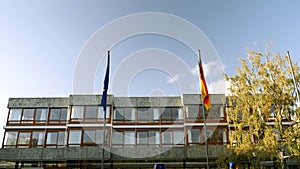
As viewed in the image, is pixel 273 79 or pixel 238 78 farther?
pixel 238 78

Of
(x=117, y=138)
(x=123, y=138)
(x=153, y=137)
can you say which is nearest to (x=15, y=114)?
(x=117, y=138)

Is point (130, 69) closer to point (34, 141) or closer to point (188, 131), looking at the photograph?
point (188, 131)

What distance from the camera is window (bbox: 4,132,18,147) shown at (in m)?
30.1

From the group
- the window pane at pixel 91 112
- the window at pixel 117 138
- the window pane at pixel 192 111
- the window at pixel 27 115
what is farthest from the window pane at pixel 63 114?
the window pane at pixel 192 111

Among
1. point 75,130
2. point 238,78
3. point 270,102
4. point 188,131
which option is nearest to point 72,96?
point 75,130

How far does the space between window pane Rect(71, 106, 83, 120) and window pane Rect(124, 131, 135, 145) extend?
6.00m

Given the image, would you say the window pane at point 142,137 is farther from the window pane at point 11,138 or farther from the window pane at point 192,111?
the window pane at point 11,138

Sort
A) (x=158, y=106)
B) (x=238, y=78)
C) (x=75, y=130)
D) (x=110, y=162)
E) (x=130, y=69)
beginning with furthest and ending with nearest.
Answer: (x=158, y=106) < (x=75, y=130) < (x=130, y=69) < (x=110, y=162) < (x=238, y=78)

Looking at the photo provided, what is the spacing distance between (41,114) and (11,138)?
14.3ft

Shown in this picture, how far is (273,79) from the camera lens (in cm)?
1814

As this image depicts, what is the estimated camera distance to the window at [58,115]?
31.7 m

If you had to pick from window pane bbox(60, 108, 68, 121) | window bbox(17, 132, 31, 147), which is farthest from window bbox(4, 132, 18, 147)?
window pane bbox(60, 108, 68, 121)

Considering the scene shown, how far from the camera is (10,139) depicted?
30453mm

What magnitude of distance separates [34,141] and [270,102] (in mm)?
26766
